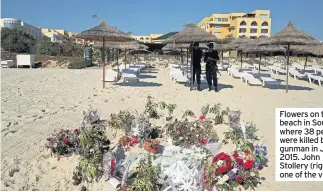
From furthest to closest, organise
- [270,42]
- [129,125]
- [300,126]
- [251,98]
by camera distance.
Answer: [270,42], [251,98], [129,125], [300,126]

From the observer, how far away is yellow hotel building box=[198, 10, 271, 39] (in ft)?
211

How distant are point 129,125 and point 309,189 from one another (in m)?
2.72

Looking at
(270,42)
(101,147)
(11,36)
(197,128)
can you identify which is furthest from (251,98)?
(11,36)

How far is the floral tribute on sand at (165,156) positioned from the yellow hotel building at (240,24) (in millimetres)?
62118

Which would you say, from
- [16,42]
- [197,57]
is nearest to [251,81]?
[197,57]

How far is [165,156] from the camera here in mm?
3842

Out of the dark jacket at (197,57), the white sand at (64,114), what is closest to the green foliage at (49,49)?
the white sand at (64,114)

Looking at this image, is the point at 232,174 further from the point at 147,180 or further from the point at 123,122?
the point at 123,122

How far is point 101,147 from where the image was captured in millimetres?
4152

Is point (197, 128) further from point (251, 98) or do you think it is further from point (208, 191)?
point (251, 98)

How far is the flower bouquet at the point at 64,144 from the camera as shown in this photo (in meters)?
4.17

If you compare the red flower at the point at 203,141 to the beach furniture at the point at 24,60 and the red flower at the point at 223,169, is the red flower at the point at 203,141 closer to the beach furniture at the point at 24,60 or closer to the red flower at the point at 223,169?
the red flower at the point at 223,169

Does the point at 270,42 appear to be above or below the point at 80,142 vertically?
above

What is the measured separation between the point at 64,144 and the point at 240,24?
210 ft
